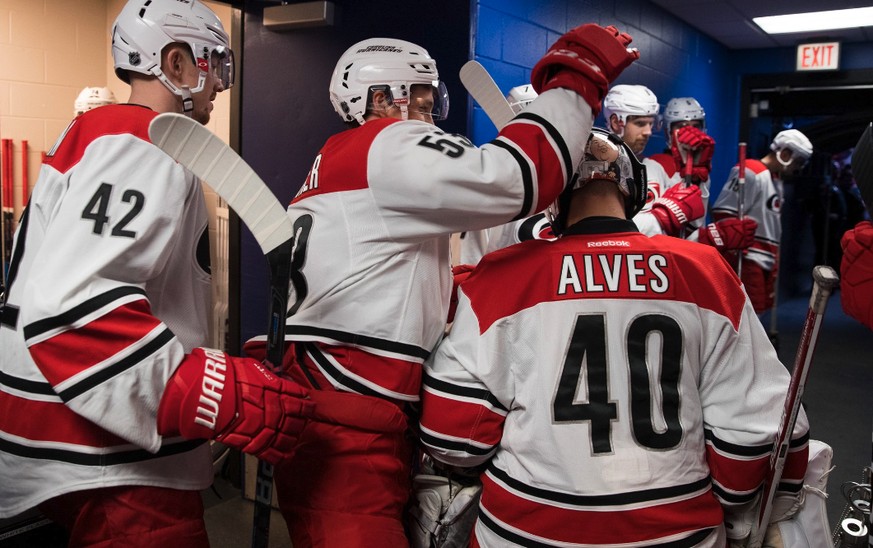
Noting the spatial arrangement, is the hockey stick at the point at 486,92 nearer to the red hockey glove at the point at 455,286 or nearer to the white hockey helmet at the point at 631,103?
the red hockey glove at the point at 455,286

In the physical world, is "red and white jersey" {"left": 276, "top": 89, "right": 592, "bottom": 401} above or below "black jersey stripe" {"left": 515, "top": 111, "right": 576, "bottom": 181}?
below

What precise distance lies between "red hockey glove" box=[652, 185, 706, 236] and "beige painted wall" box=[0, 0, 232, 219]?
3951 millimetres

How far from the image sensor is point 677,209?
11.4 ft

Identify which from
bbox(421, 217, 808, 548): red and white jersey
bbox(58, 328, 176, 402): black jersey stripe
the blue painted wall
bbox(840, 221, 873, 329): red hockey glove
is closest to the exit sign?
the blue painted wall

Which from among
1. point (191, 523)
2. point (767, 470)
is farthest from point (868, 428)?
point (191, 523)

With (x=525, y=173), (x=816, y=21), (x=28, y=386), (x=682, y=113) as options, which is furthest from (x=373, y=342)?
(x=816, y=21)

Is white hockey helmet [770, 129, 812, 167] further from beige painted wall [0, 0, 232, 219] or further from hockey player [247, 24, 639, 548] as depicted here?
beige painted wall [0, 0, 232, 219]

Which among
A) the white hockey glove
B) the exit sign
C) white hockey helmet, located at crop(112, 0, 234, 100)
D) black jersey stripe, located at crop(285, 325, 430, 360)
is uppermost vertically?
the exit sign

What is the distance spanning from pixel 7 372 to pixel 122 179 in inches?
18.6

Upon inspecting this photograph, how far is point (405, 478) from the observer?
1615mm

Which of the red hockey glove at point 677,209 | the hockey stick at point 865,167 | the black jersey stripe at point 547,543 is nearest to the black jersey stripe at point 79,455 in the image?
the black jersey stripe at point 547,543

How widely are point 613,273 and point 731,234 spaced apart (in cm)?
356

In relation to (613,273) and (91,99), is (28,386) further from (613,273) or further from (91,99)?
(91,99)

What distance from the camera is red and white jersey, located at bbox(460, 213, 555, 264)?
2.83 m
